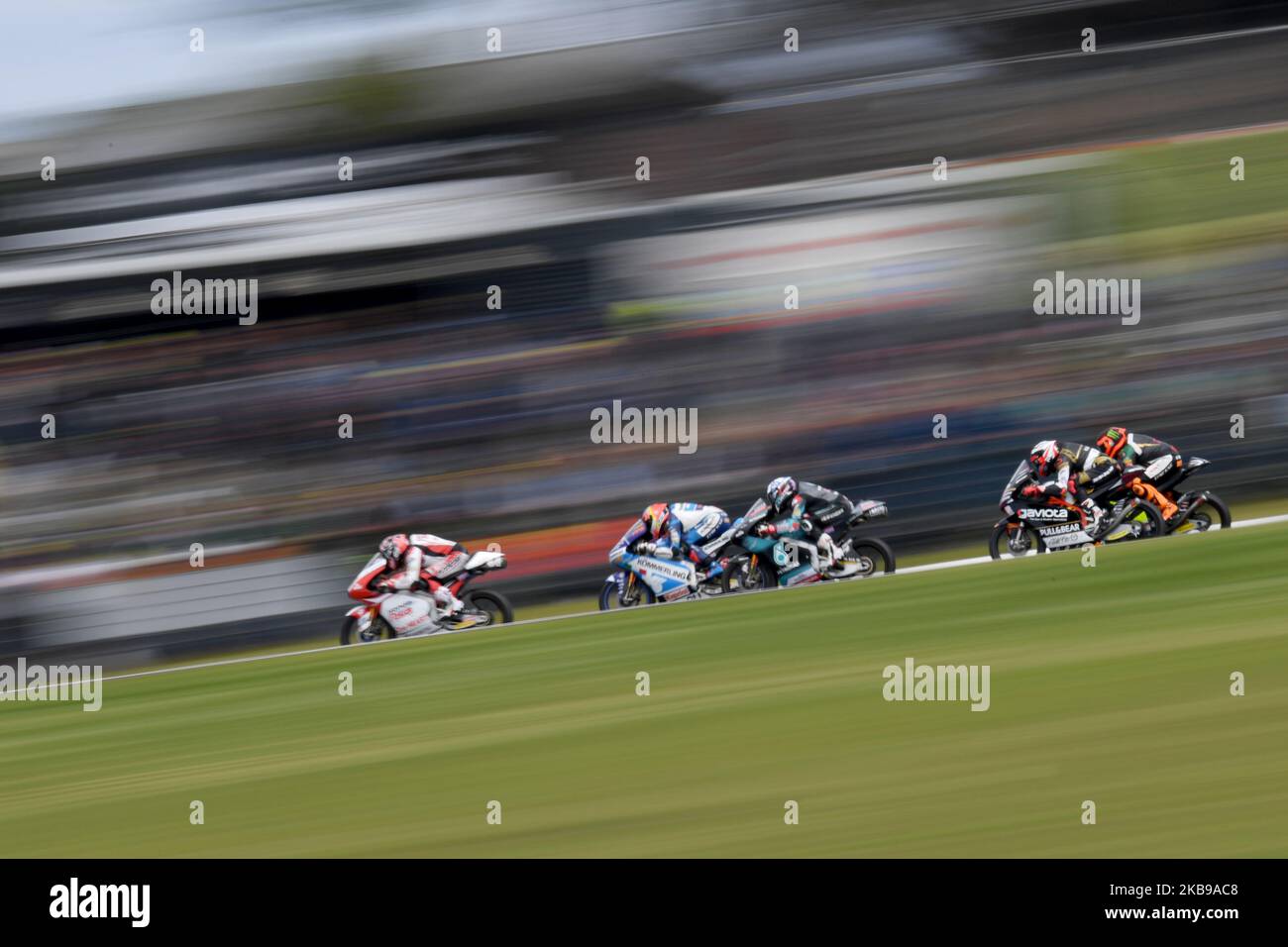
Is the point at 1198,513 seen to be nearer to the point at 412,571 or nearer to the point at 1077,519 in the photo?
the point at 1077,519

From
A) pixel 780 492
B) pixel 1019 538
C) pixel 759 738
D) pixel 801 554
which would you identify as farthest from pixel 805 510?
pixel 759 738

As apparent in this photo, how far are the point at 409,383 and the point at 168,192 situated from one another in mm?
3012

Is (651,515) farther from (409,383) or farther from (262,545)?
(262,545)

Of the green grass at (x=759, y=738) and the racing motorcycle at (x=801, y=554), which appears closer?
the green grass at (x=759, y=738)

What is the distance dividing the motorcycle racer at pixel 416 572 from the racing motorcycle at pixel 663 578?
1255 millimetres

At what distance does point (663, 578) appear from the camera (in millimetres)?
11469

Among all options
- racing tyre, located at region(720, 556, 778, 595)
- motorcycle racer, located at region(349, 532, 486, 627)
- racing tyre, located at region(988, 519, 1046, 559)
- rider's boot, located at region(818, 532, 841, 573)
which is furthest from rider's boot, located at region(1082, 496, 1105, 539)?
motorcycle racer, located at region(349, 532, 486, 627)

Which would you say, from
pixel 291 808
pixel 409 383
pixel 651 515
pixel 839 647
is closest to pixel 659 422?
pixel 651 515

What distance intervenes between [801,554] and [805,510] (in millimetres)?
361

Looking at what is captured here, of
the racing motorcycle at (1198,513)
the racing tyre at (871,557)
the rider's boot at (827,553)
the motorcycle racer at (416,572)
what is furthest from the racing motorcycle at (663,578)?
the racing motorcycle at (1198,513)

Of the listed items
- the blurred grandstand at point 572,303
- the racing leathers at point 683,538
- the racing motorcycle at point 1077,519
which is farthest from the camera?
the blurred grandstand at point 572,303

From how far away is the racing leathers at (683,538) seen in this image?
37.6ft

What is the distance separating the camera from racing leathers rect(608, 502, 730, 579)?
1147 cm

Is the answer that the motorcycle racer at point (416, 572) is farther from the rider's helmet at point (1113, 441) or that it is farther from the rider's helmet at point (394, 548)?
the rider's helmet at point (1113, 441)
